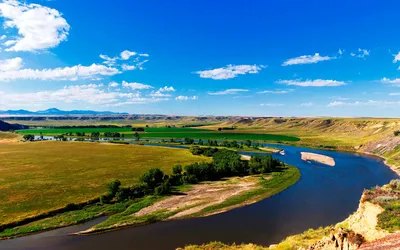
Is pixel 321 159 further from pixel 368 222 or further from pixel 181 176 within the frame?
pixel 368 222

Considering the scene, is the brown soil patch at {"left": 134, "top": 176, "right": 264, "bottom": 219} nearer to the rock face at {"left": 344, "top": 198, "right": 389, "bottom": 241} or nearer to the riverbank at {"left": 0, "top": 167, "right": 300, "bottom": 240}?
the riverbank at {"left": 0, "top": 167, "right": 300, "bottom": 240}

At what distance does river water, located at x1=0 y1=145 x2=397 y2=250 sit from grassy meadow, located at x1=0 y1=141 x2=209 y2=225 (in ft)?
40.7

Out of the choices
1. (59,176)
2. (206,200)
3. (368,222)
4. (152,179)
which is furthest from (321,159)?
(59,176)

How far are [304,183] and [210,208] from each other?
34927 millimetres

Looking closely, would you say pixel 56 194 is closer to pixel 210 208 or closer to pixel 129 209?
pixel 129 209

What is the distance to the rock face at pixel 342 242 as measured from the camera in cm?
2395

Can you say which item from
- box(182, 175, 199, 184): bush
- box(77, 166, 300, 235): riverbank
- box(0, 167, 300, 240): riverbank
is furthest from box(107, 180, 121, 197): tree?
box(182, 175, 199, 184): bush

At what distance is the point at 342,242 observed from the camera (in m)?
25.1

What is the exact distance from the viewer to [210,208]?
5609 cm

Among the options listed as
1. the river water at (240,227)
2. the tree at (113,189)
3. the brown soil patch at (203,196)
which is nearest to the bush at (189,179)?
the brown soil patch at (203,196)

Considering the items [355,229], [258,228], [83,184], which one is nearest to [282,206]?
[258,228]

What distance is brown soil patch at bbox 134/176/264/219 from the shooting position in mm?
55822

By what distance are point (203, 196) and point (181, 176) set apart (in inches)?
584

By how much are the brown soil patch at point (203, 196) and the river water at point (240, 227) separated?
5637mm
